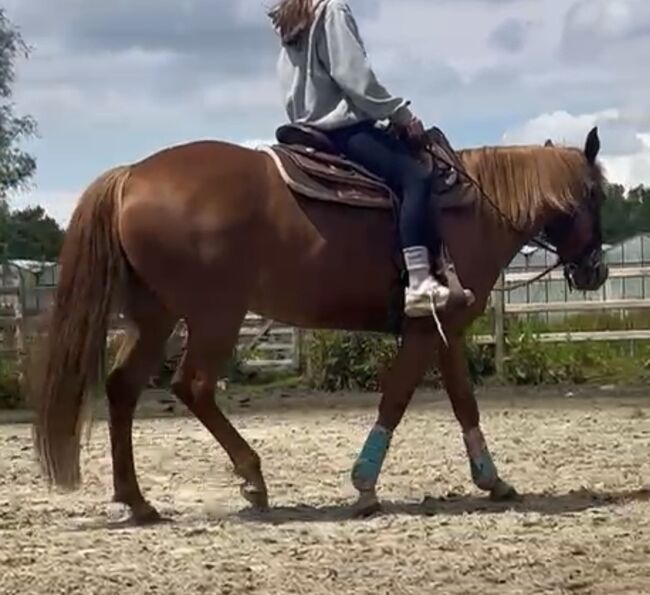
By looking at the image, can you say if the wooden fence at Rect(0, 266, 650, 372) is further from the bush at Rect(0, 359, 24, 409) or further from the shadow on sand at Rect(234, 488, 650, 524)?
the shadow on sand at Rect(234, 488, 650, 524)

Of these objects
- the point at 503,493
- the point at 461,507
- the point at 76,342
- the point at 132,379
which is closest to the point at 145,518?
the point at 132,379

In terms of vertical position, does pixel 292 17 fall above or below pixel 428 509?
above

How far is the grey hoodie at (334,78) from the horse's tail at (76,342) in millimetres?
980

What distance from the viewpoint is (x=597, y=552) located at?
5.07 m

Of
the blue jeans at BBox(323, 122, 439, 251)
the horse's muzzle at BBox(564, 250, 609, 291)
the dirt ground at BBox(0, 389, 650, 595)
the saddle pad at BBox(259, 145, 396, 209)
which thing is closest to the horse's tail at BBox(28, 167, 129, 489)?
the dirt ground at BBox(0, 389, 650, 595)

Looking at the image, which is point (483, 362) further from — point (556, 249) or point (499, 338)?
point (556, 249)

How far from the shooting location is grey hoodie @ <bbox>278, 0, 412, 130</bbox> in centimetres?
627

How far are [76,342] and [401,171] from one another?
1623 mm

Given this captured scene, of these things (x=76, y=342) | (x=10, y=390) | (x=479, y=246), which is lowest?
(x=10, y=390)

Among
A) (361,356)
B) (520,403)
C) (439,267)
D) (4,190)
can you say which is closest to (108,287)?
(439,267)

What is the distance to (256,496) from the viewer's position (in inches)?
250

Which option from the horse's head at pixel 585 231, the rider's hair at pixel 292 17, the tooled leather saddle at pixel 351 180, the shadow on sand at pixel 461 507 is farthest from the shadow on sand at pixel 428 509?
the rider's hair at pixel 292 17

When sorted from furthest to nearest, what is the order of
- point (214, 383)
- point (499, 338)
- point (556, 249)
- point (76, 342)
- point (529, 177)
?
point (499, 338) < point (556, 249) < point (529, 177) < point (214, 383) < point (76, 342)

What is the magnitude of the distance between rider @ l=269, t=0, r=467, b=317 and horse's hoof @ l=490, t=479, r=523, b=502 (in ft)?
3.14
